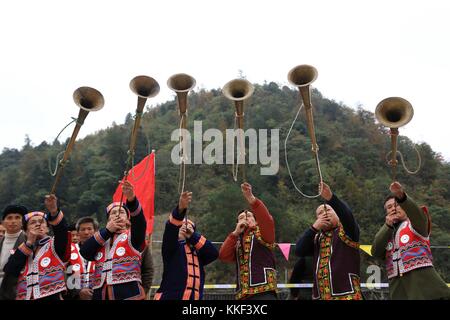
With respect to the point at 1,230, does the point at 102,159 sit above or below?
above

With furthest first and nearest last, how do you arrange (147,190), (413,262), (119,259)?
(147,190)
(119,259)
(413,262)

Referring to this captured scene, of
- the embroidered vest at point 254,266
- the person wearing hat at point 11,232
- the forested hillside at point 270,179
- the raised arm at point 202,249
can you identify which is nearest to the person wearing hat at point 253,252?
the embroidered vest at point 254,266

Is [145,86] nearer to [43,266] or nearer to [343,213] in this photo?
[43,266]

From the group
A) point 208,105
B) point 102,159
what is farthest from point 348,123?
point 102,159

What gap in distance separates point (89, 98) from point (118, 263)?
1.63 meters

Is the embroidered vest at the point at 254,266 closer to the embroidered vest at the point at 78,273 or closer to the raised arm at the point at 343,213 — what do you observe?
the raised arm at the point at 343,213

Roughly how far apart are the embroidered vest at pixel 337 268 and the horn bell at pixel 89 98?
8.55 feet

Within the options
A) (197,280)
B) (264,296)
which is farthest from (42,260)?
(264,296)

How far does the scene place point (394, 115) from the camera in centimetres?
521

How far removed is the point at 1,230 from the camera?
20.8 feet

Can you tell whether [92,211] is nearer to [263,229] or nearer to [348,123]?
[348,123]

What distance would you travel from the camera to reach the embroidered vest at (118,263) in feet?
16.4

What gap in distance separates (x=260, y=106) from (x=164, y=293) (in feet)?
145
